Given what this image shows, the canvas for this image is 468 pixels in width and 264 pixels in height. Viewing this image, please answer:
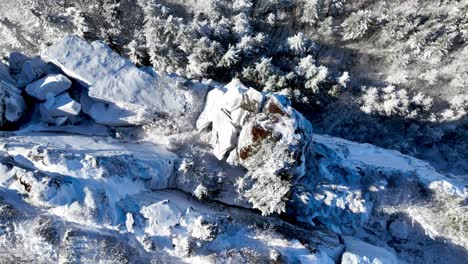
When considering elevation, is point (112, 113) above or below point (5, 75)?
below

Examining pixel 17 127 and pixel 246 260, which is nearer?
pixel 246 260

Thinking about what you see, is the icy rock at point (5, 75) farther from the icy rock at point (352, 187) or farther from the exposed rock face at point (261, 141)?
the icy rock at point (352, 187)

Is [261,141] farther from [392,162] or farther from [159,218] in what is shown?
[392,162]

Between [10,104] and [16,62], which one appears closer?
[10,104]

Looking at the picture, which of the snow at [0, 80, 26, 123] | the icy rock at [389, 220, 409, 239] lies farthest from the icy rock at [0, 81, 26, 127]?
the icy rock at [389, 220, 409, 239]

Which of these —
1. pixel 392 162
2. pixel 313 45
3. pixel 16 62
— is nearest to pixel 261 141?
pixel 392 162

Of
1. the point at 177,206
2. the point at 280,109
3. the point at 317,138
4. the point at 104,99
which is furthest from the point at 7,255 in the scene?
the point at 317,138

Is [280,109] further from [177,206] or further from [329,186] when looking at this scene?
[177,206]
